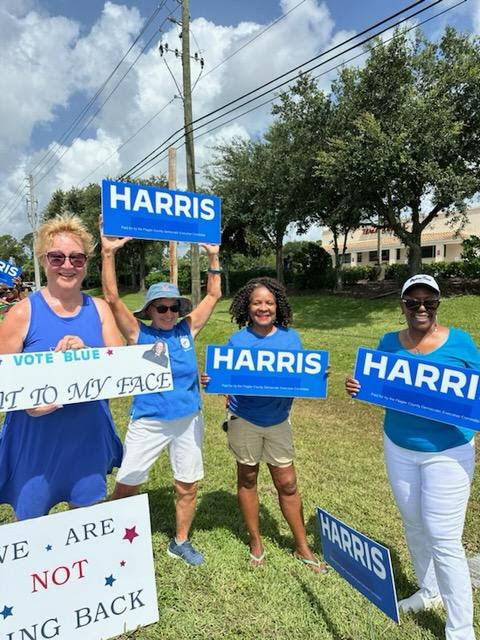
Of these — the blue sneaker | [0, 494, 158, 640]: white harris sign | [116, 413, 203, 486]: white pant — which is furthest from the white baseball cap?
the blue sneaker

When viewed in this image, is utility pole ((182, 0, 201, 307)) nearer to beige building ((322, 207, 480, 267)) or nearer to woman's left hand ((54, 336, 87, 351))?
woman's left hand ((54, 336, 87, 351))

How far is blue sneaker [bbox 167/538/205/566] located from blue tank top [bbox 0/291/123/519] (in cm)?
115

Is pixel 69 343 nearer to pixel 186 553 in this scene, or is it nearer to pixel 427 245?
pixel 186 553

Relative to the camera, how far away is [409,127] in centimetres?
1430

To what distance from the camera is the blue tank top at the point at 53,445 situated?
237 cm

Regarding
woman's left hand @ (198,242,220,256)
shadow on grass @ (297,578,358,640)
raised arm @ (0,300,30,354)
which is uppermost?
woman's left hand @ (198,242,220,256)

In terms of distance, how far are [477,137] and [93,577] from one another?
59.4 ft

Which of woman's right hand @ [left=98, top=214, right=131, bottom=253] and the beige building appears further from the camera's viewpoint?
the beige building

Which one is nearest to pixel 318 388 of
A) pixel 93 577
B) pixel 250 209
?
pixel 93 577

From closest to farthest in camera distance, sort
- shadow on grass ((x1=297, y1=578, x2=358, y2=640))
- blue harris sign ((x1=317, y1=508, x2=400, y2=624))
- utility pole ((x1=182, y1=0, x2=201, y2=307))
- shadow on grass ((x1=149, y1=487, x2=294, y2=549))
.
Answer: blue harris sign ((x1=317, y1=508, x2=400, y2=624)) < shadow on grass ((x1=297, y1=578, x2=358, y2=640)) < shadow on grass ((x1=149, y1=487, x2=294, y2=549)) < utility pole ((x1=182, y1=0, x2=201, y2=307))

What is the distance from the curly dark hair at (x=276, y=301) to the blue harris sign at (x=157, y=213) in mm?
519

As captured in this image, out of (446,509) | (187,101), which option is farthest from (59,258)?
(187,101)

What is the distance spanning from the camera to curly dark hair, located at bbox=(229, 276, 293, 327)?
129 inches

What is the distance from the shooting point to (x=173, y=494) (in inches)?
177
